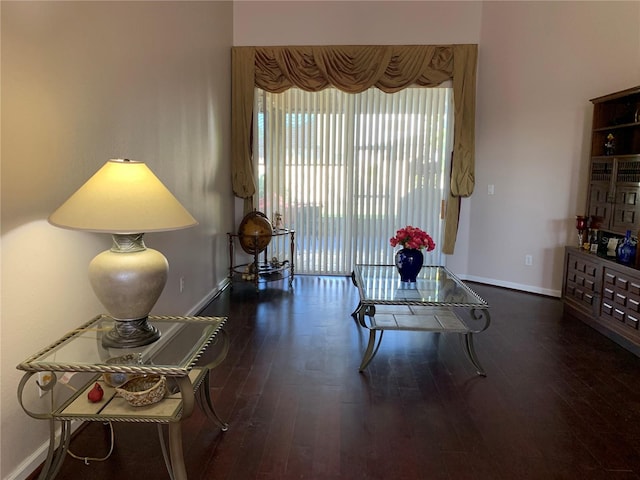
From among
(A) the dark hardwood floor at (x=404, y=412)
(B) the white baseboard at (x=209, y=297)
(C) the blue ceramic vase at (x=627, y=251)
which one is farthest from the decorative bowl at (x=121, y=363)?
(C) the blue ceramic vase at (x=627, y=251)

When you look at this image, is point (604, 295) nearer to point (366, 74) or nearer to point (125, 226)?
point (366, 74)

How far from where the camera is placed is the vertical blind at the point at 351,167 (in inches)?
223

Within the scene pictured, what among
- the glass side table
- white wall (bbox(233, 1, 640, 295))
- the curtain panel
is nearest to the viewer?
the glass side table

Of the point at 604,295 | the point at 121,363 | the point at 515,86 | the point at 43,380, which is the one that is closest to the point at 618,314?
the point at 604,295

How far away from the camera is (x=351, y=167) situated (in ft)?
19.0

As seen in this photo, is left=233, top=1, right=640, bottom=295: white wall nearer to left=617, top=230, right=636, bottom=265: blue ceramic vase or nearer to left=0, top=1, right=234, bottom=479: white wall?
left=617, top=230, right=636, bottom=265: blue ceramic vase

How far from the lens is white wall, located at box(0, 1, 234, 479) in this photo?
1.88 meters

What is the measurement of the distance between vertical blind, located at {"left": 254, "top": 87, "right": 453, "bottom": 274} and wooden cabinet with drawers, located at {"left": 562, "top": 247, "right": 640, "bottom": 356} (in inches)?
68.3

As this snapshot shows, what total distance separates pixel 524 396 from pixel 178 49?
143 inches

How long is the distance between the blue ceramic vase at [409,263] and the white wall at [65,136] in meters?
1.85

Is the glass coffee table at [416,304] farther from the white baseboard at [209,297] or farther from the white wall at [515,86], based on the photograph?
the white wall at [515,86]

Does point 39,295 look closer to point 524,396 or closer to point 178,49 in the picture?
point 178,49

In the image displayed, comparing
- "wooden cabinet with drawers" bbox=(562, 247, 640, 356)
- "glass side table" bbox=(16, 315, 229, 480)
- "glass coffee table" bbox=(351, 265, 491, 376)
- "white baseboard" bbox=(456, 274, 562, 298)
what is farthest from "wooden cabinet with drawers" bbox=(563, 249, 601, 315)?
"glass side table" bbox=(16, 315, 229, 480)

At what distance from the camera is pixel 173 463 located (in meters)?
1.90
